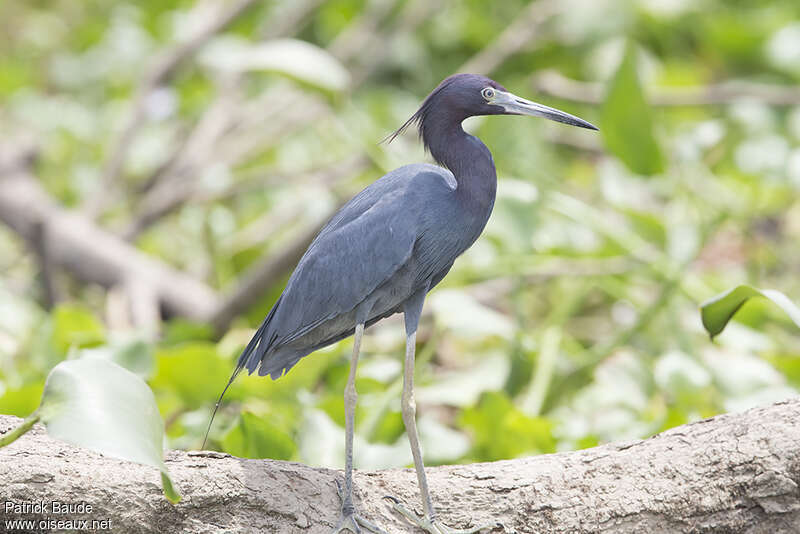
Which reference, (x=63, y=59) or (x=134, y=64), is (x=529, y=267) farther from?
(x=63, y=59)

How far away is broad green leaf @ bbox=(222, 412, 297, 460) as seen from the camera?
5.38 feet

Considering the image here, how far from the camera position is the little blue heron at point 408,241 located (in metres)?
1.38

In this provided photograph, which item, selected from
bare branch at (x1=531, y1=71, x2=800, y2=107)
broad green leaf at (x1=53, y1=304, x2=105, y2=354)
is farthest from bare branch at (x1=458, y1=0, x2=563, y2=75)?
broad green leaf at (x1=53, y1=304, x2=105, y2=354)

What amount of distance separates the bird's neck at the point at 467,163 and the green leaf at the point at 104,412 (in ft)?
1.81

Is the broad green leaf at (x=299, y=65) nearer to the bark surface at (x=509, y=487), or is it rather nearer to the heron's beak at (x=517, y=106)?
the heron's beak at (x=517, y=106)

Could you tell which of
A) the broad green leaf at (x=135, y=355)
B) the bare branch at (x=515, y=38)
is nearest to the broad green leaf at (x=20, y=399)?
the broad green leaf at (x=135, y=355)

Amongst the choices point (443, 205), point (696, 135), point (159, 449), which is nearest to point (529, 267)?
point (696, 135)

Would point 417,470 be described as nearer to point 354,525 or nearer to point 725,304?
point 354,525

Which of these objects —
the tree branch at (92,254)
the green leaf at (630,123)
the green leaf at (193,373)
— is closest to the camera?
the green leaf at (193,373)

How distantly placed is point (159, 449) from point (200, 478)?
0.74 feet

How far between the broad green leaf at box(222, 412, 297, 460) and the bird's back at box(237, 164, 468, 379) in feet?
0.65

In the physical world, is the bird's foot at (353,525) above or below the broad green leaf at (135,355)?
below

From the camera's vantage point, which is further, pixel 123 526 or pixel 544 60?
pixel 544 60

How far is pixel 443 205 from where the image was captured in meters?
1.40
